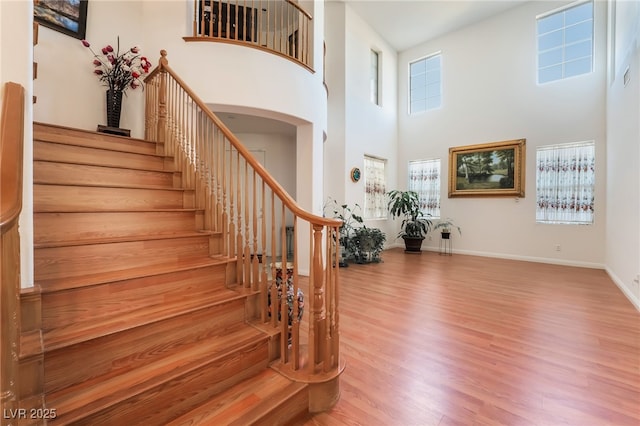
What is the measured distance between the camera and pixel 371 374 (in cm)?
196

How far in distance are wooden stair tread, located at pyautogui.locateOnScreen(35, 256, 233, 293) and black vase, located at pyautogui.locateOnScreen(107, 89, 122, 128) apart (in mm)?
2809

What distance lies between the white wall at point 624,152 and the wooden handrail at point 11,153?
485 centimetres

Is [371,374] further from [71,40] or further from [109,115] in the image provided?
[71,40]

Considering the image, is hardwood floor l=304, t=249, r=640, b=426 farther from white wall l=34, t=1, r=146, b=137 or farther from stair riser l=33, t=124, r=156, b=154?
white wall l=34, t=1, r=146, b=137

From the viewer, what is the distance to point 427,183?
7.19 metres

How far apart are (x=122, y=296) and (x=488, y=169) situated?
676 centimetres

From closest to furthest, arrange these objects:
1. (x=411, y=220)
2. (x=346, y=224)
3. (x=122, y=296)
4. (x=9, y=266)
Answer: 1. (x=9, y=266)
2. (x=122, y=296)
3. (x=346, y=224)
4. (x=411, y=220)

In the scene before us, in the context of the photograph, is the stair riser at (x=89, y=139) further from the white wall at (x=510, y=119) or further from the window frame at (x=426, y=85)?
the window frame at (x=426, y=85)

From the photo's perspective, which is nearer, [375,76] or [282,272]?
[282,272]

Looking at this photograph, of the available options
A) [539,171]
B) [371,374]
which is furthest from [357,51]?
[371,374]

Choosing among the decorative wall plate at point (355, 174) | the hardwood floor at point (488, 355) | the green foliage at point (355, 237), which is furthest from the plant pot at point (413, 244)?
the hardwood floor at point (488, 355)

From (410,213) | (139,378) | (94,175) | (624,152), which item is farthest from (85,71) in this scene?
(624,152)

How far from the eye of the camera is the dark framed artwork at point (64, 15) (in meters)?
3.50

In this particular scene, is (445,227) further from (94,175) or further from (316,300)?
(94,175)
